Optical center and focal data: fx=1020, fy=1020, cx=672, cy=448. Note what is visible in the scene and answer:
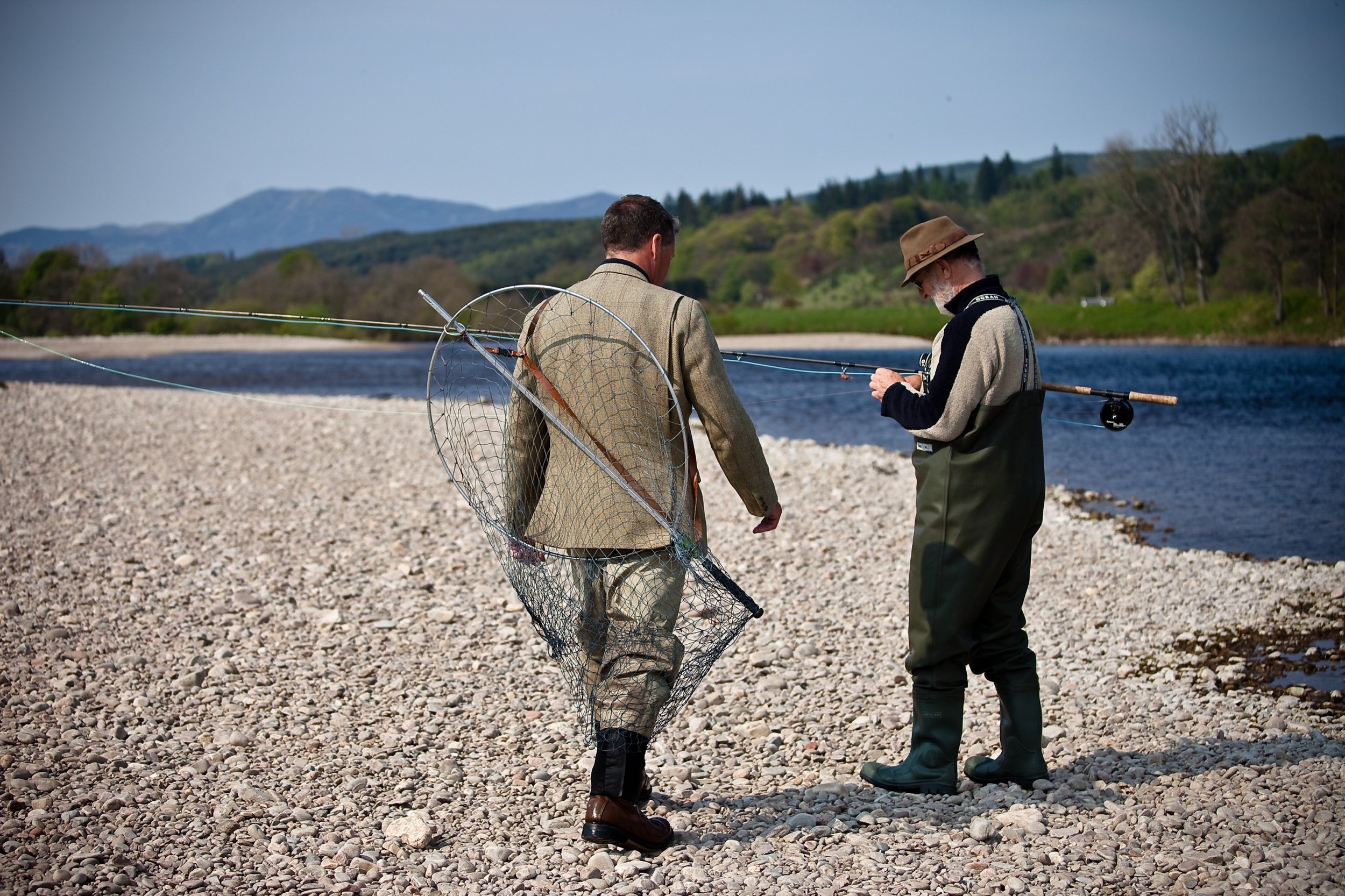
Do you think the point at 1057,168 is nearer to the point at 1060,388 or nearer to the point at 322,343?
the point at 322,343

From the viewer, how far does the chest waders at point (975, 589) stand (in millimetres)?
3809

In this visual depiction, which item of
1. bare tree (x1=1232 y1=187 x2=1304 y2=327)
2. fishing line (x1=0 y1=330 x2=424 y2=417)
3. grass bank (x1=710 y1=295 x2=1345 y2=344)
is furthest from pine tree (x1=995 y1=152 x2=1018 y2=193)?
fishing line (x1=0 y1=330 x2=424 y2=417)

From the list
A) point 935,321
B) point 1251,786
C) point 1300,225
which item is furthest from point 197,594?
point 935,321

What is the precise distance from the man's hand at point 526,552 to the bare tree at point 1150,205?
64993mm

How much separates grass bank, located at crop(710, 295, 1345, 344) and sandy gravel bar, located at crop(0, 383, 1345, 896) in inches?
1875

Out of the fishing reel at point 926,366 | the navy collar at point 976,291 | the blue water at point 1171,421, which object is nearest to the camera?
the navy collar at point 976,291

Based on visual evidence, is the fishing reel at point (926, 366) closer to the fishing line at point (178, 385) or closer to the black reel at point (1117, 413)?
the black reel at point (1117, 413)

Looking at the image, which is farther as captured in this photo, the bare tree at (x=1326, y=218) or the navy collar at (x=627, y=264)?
the bare tree at (x=1326, y=218)

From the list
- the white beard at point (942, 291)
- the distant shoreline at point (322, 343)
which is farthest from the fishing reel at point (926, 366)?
the distant shoreline at point (322, 343)

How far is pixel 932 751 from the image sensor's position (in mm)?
4145

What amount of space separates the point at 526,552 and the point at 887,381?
1.56m

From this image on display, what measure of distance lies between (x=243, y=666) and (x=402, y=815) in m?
2.20

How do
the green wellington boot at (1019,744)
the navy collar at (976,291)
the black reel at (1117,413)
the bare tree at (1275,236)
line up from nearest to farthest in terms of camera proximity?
the navy collar at (976,291) < the green wellington boot at (1019,744) < the black reel at (1117,413) < the bare tree at (1275,236)

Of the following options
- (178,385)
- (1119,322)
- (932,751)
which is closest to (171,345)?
(1119,322)
